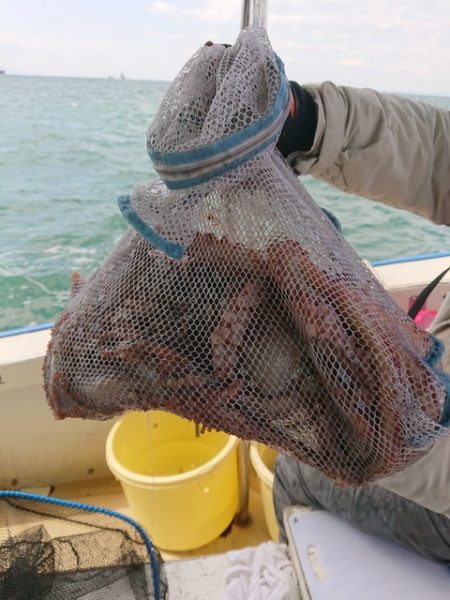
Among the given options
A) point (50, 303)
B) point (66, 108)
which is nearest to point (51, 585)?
point (50, 303)

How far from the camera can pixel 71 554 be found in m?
1.62

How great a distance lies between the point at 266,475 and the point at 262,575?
0.45 meters

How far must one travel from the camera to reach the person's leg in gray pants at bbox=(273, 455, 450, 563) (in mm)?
1449

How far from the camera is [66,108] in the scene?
23.7 metres

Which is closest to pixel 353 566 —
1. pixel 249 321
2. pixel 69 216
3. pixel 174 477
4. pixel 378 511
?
pixel 378 511

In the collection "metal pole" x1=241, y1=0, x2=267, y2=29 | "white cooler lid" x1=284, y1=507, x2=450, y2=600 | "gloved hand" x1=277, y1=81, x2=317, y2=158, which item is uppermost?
"metal pole" x1=241, y1=0, x2=267, y2=29

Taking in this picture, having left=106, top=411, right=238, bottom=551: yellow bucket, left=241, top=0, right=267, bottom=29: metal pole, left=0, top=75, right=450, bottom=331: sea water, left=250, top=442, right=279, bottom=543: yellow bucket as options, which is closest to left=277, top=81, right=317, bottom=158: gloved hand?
left=241, top=0, right=267, bottom=29: metal pole

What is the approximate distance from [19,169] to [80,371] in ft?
41.8

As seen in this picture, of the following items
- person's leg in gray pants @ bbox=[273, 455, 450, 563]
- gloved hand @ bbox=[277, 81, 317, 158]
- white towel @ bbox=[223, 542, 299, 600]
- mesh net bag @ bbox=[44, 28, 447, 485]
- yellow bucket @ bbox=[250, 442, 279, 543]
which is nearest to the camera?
mesh net bag @ bbox=[44, 28, 447, 485]

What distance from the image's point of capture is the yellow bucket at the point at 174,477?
2.15m

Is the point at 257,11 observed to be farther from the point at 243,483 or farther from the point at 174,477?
the point at 243,483

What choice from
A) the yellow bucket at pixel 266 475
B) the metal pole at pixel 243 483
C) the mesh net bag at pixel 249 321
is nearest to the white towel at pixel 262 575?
the yellow bucket at pixel 266 475

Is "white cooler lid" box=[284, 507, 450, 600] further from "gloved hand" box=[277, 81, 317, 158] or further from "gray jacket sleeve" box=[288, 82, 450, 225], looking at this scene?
"gloved hand" box=[277, 81, 317, 158]

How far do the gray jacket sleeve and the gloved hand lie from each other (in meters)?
0.01
